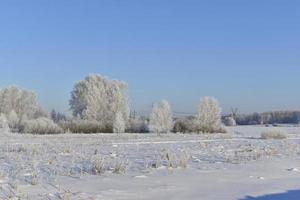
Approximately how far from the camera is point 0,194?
9281 mm

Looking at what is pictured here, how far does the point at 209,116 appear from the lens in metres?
64.8

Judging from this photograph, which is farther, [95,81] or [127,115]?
[95,81]

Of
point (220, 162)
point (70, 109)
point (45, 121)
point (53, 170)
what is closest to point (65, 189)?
point (53, 170)

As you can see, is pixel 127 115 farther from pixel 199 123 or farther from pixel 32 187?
pixel 32 187

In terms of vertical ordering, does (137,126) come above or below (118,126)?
above

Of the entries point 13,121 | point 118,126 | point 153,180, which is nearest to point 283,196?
point 153,180

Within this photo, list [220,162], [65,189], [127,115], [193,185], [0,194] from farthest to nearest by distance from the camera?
[127,115], [220,162], [193,185], [65,189], [0,194]

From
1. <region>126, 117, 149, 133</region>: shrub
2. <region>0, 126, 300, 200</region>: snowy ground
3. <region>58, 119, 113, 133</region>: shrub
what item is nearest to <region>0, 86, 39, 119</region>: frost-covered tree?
<region>58, 119, 113, 133</region>: shrub

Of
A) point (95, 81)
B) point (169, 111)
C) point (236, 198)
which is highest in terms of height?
point (95, 81)

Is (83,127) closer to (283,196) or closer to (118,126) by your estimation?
(118,126)

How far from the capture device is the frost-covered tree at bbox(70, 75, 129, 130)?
73875 millimetres

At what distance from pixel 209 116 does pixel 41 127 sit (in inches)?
804

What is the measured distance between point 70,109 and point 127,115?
9.89 meters

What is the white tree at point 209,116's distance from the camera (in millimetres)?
62781
